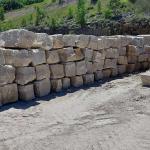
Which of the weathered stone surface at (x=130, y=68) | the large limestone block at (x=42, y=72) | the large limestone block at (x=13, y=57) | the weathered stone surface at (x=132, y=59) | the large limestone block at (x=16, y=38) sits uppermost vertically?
the large limestone block at (x=16, y=38)

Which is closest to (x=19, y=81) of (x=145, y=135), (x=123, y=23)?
(x=145, y=135)

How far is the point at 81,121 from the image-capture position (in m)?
7.89

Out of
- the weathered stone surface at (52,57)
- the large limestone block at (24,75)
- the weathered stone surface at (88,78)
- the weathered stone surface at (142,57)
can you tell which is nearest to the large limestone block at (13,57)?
the large limestone block at (24,75)

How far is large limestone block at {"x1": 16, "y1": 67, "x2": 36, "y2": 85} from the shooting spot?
8.96 metres

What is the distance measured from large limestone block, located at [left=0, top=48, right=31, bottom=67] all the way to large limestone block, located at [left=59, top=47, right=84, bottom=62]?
1.37m

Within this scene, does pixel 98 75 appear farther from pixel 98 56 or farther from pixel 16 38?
pixel 16 38

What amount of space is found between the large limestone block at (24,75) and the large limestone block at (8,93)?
17 cm

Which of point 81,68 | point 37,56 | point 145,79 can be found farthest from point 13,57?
point 145,79

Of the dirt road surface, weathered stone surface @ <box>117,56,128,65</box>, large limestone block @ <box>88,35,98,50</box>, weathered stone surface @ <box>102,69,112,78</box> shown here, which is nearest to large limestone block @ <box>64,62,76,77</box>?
the dirt road surface

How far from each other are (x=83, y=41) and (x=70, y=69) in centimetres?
85

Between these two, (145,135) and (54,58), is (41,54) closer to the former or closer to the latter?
(54,58)

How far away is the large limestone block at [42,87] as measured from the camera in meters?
9.42

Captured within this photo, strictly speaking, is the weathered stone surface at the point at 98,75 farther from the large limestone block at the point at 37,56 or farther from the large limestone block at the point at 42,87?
the large limestone block at the point at 37,56

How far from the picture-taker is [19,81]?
895 centimetres
